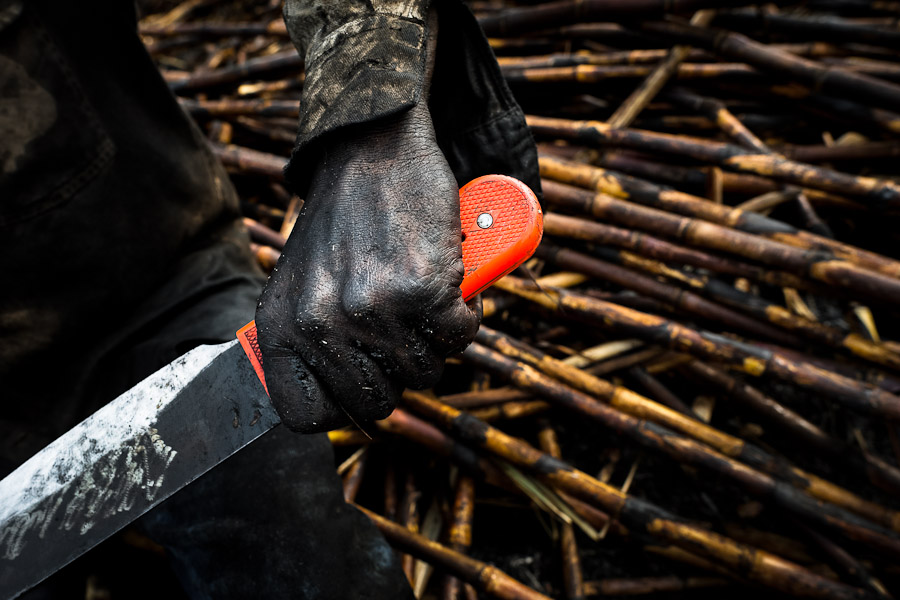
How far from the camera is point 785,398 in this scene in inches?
69.1

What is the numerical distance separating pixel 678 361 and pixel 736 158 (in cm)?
69

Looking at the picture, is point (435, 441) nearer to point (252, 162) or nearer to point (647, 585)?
point (647, 585)

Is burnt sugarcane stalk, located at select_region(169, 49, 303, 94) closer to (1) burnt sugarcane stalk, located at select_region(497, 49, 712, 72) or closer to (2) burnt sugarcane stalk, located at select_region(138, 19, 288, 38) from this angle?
(2) burnt sugarcane stalk, located at select_region(138, 19, 288, 38)

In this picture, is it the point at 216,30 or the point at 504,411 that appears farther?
the point at 216,30

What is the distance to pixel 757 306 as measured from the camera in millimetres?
1527

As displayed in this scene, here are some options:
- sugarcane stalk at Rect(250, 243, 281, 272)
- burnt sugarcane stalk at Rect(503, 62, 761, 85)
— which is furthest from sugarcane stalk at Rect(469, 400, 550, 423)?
burnt sugarcane stalk at Rect(503, 62, 761, 85)

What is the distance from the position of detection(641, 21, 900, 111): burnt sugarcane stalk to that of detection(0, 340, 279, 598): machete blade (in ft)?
6.73

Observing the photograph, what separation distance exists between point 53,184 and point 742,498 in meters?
1.88

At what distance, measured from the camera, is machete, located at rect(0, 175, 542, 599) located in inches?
30.5

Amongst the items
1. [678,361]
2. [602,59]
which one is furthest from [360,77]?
[602,59]

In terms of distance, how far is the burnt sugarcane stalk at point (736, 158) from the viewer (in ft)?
5.26

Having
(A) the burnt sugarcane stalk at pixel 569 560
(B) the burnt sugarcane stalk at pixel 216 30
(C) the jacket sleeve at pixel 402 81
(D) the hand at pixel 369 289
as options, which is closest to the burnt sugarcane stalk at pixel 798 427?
(A) the burnt sugarcane stalk at pixel 569 560

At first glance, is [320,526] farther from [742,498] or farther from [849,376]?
[849,376]

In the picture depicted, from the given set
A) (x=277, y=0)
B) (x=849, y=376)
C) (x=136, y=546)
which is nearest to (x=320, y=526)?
(x=136, y=546)
